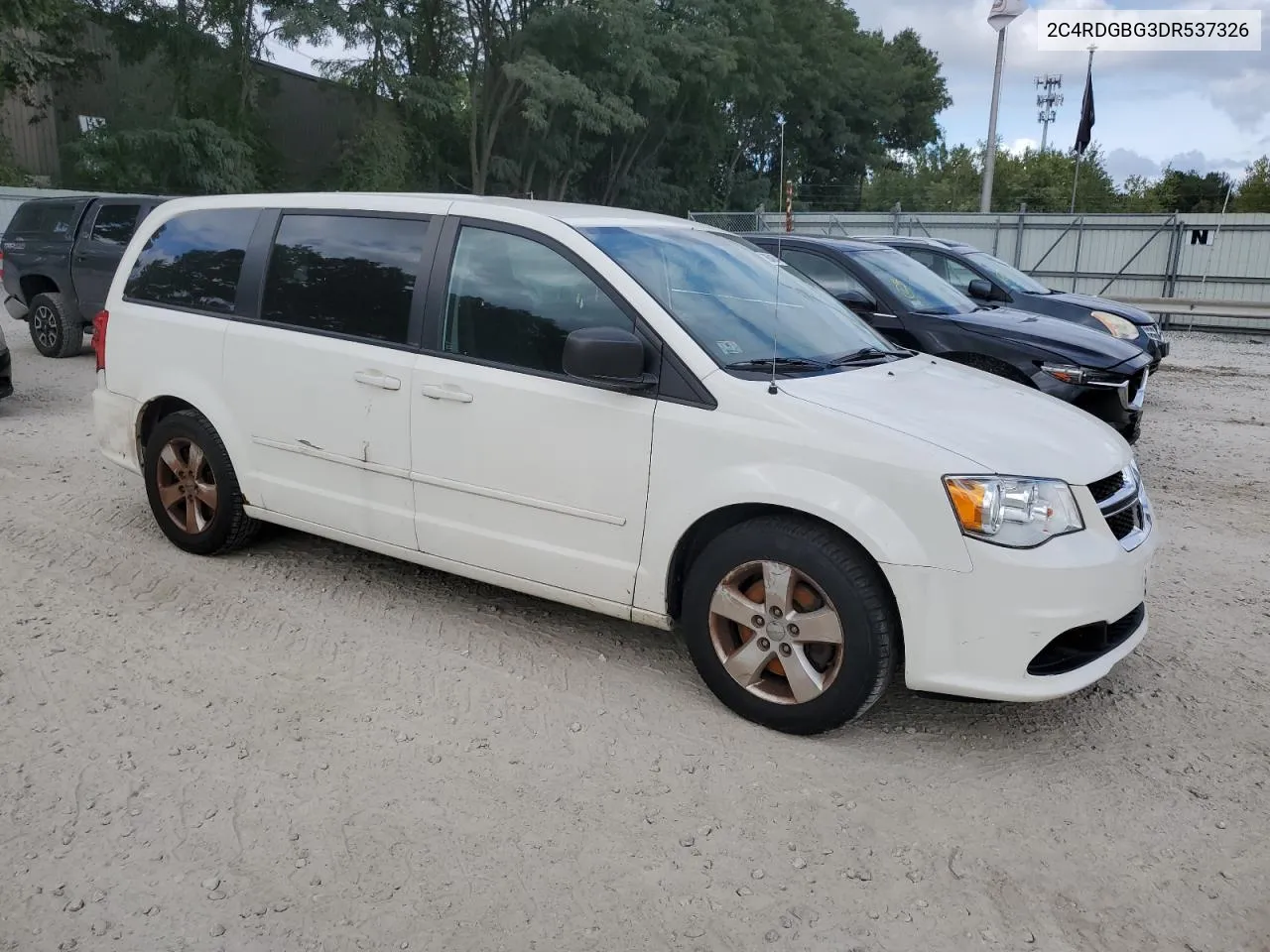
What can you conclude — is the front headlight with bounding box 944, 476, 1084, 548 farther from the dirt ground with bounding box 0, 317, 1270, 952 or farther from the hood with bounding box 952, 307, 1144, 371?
the hood with bounding box 952, 307, 1144, 371

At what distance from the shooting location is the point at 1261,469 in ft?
25.1

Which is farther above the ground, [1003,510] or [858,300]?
[858,300]

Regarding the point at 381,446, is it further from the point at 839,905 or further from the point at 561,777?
the point at 839,905

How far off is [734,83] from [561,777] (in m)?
39.6

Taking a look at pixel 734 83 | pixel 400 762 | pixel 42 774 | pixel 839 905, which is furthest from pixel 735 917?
pixel 734 83

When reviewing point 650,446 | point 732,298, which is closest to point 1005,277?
point 732,298

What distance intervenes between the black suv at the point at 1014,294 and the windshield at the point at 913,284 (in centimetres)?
137

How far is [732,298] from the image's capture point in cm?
406

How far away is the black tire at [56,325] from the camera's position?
1129 cm

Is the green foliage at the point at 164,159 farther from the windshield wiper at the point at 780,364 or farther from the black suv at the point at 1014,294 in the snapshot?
the windshield wiper at the point at 780,364

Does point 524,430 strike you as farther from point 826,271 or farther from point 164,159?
point 164,159

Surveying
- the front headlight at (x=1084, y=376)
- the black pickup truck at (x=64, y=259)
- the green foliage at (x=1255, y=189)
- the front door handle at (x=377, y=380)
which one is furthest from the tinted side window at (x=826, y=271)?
the green foliage at (x=1255, y=189)

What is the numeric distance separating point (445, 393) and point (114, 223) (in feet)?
29.5

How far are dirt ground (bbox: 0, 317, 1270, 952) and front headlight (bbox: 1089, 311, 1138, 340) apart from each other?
5774 mm
